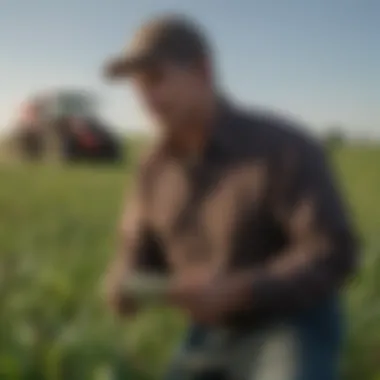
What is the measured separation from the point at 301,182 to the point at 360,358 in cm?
34

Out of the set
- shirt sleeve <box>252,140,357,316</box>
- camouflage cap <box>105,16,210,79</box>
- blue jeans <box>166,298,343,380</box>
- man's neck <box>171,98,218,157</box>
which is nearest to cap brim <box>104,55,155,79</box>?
camouflage cap <box>105,16,210,79</box>

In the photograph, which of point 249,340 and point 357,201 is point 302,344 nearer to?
point 249,340

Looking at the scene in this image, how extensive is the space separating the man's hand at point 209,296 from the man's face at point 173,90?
0.24 meters

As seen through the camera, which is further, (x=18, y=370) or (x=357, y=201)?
(x=18, y=370)

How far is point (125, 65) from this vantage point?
5.28 feet

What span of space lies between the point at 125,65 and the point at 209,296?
1.24 ft

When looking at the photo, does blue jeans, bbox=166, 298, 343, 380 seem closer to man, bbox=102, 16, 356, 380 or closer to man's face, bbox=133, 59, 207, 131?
man, bbox=102, 16, 356, 380

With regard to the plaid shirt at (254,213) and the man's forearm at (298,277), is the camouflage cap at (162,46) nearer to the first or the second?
the plaid shirt at (254,213)

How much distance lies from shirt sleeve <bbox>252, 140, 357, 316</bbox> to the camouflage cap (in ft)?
0.72

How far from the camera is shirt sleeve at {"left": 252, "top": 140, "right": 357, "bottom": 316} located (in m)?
1.55

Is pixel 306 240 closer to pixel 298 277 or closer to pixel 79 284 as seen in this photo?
pixel 298 277

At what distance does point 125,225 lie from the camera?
1.71m

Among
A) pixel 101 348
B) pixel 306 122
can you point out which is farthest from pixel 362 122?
pixel 101 348

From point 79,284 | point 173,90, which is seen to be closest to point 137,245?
point 79,284
